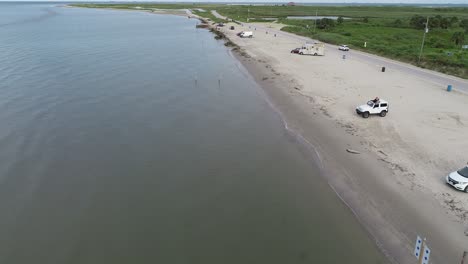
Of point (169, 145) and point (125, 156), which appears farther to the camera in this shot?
point (169, 145)

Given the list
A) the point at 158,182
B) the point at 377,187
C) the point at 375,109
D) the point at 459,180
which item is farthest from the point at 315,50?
the point at 158,182

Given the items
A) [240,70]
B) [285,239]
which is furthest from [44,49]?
[285,239]

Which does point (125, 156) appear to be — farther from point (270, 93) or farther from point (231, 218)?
point (270, 93)

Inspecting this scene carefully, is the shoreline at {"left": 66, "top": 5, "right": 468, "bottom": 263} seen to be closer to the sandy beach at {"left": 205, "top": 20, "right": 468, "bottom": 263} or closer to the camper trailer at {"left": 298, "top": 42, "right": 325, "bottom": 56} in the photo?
the sandy beach at {"left": 205, "top": 20, "right": 468, "bottom": 263}

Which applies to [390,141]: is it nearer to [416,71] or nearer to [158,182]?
[158,182]

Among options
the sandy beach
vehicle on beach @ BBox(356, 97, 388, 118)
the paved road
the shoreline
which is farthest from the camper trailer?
vehicle on beach @ BBox(356, 97, 388, 118)

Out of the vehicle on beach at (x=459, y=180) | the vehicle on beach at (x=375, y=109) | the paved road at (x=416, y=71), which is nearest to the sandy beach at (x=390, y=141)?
the paved road at (x=416, y=71)

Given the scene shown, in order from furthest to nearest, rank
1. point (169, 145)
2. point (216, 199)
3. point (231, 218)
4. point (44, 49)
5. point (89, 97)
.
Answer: point (44, 49)
point (89, 97)
point (169, 145)
point (216, 199)
point (231, 218)
